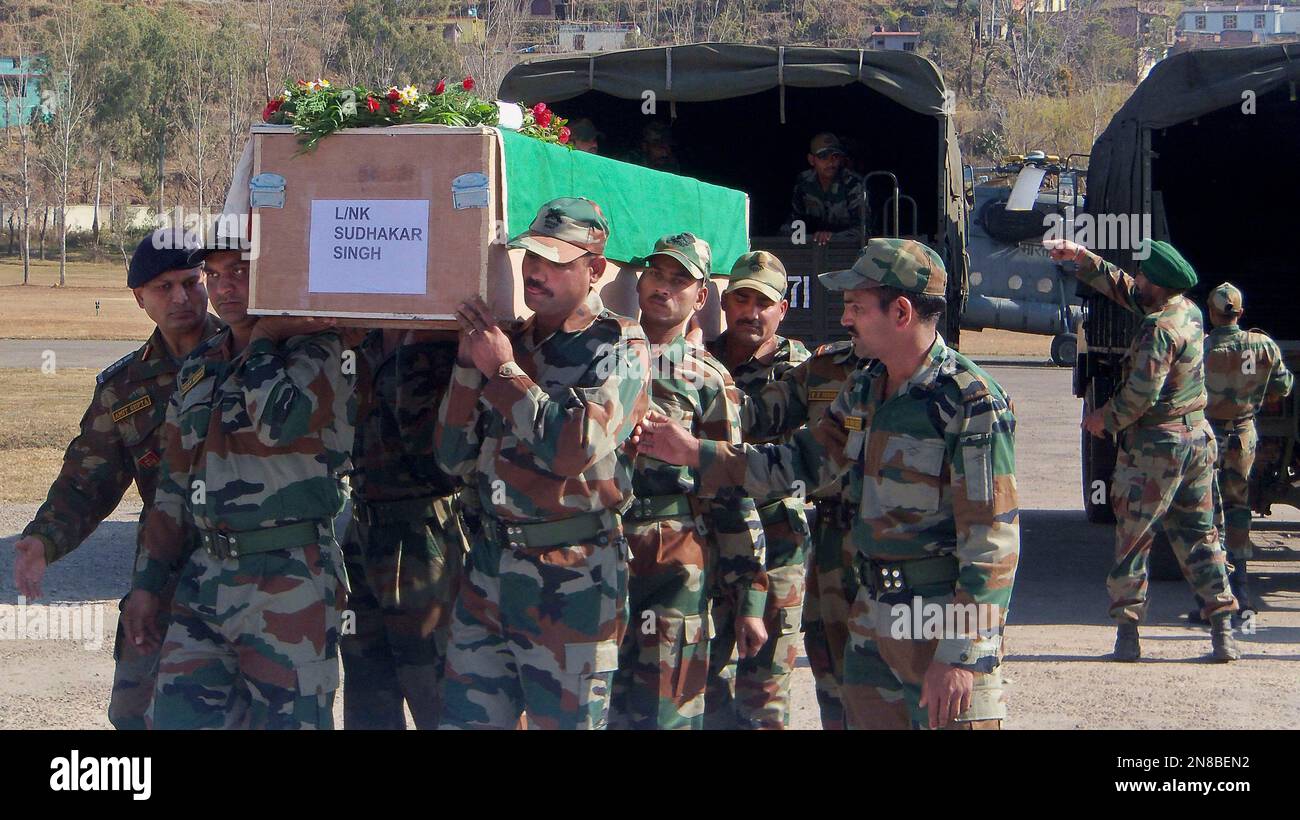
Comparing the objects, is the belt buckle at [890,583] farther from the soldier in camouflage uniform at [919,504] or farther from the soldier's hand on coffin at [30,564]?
the soldier's hand on coffin at [30,564]

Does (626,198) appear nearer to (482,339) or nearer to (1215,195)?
(482,339)

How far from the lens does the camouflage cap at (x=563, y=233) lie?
12.9 feet

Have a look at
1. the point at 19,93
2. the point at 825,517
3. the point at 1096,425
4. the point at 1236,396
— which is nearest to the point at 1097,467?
the point at 1236,396

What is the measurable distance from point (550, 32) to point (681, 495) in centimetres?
8541

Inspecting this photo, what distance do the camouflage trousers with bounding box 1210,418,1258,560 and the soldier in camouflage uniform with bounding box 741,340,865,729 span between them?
13.4ft

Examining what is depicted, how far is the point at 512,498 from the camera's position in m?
4.02

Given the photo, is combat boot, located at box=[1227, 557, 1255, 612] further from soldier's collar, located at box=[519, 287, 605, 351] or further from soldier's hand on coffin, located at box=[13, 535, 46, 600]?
soldier's hand on coffin, located at box=[13, 535, 46, 600]

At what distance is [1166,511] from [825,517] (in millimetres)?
2979

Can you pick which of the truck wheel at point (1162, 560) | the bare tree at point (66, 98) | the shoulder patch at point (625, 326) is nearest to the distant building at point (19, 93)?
the bare tree at point (66, 98)

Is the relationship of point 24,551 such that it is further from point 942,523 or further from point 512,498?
A: point 942,523

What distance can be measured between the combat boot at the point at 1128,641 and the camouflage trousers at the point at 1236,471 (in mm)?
1454

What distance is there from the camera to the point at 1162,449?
7.29 m

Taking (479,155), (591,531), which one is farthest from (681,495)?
(479,155)
